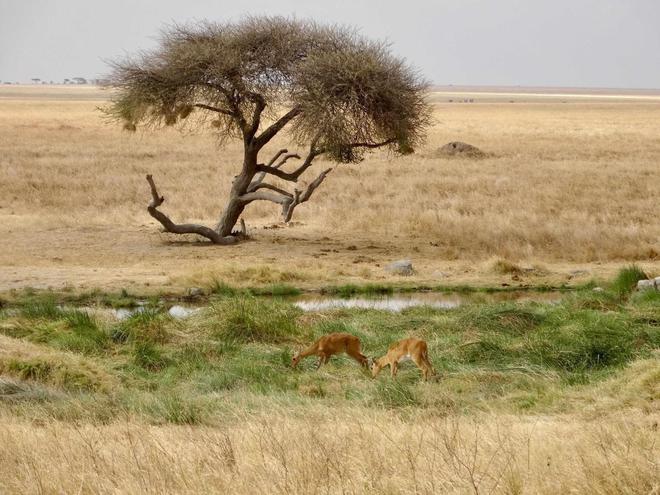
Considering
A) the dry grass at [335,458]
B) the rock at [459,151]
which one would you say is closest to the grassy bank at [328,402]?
the dry grass at [335,458]

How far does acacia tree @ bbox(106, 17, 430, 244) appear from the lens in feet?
75.0

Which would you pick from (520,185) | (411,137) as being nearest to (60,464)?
(411,137)

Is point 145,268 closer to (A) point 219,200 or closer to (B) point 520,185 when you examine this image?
(A) point 219,200

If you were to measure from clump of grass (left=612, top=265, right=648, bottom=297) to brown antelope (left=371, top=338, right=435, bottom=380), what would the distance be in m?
7.44

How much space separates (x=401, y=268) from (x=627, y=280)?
4754 millimetres

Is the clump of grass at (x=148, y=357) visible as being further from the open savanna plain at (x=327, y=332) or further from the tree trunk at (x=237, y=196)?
the tree trunk at (x=237, y=196)

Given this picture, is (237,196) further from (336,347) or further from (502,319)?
(336,347)

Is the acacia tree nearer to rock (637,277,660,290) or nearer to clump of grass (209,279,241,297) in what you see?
clump of grass (209,279,241,297)

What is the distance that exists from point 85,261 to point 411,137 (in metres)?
8.20

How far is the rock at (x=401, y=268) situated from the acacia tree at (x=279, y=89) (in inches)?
140

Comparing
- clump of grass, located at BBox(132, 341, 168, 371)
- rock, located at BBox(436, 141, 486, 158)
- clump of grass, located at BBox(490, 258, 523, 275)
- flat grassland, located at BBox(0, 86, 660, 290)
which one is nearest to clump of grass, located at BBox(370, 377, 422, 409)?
clump of grass, located at BBox(132, 341, 168, 371)

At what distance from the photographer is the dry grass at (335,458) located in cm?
552

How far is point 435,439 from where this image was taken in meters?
6.69

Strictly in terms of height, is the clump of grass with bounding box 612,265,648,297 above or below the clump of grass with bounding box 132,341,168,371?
below
